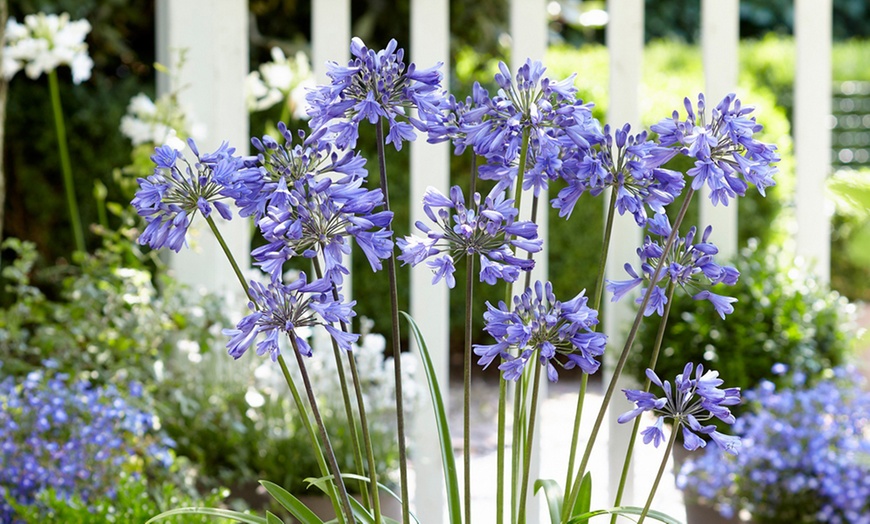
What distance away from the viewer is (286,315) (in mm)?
795

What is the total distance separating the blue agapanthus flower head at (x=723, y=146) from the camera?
825mm

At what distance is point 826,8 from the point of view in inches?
89.4

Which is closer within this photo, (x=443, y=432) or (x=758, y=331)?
(x=443, y=432)

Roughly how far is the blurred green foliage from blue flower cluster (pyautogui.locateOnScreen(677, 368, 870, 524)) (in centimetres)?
10

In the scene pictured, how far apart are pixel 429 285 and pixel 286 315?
1478mm

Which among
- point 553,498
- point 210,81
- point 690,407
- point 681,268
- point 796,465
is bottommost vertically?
point 796,465

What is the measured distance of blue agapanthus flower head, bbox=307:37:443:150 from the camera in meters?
0.82

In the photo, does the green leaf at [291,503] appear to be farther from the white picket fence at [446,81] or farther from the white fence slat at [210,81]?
the white fence slat at [210,81]

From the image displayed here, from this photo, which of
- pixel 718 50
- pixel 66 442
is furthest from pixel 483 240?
pixel 718 50

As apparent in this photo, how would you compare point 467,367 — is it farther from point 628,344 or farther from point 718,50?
point 718,50

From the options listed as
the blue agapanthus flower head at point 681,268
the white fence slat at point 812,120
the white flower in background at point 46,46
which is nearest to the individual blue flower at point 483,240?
the blue agapanthus flower head at point 681,268

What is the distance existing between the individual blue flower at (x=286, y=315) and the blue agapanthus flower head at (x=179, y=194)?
0.24ft

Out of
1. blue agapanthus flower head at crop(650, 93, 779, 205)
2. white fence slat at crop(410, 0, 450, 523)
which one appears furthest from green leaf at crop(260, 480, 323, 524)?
white fence slat at crop(410, 0, 450, 523)

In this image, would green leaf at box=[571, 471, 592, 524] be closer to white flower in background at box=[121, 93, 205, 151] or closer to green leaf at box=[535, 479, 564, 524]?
green leaf at box=[535, 479, 564, 524]
